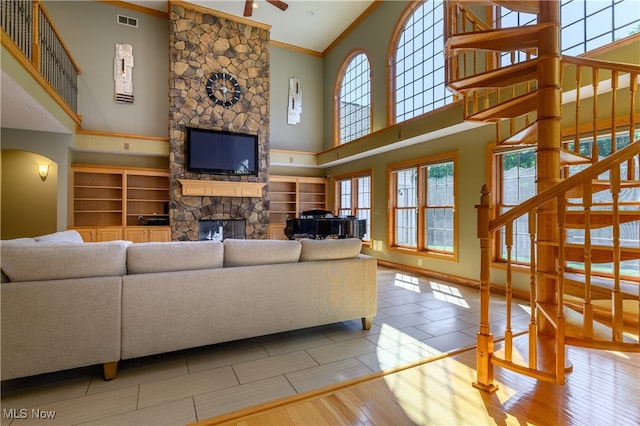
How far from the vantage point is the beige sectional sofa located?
1.87 m

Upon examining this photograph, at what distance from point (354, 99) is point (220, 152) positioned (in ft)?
11.6

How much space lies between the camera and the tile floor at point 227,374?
5.54 feet

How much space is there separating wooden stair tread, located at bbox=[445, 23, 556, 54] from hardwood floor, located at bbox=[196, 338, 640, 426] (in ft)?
7.97

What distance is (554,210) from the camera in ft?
7.89

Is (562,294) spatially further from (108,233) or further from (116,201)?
(116,201)

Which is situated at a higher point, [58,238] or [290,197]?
[290,197]

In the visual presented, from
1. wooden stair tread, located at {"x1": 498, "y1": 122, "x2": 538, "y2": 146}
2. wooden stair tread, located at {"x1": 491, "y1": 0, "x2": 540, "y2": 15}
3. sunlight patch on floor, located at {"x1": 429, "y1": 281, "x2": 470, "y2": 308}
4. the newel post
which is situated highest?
wooden stair tread, located at {"x1": 491, "y1": 0, "x2": 540, "y2": 15}

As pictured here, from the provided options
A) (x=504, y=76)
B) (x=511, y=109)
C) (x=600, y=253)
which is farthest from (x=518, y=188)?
(x=600, y=253)

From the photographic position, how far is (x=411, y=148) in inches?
229

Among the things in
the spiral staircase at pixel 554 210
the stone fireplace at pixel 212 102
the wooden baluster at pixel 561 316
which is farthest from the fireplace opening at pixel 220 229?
the wooden baluster at pixel 561 316

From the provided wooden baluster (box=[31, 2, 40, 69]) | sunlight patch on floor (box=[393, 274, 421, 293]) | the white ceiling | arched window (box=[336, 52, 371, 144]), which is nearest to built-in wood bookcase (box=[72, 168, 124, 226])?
wooden baluster (box=[31, 2, 40, 69])

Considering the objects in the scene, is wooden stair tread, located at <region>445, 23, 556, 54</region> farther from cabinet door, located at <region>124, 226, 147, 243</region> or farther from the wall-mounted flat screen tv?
cabinet door, located at <region>124, 226, 147, 243</region>

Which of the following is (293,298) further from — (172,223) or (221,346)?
(172,223)

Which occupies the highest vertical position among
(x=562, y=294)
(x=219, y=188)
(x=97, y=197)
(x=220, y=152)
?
(x=220, y=152)
